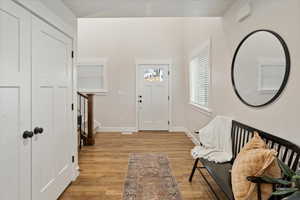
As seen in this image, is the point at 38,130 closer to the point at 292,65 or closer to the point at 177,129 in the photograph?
the point at 292,65

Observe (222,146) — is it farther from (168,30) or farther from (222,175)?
(168,30)

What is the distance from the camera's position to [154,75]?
661 centimetres

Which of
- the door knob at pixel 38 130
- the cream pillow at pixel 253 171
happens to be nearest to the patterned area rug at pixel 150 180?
the cream pillow at pixel 253 171

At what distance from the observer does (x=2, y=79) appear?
4.91ft

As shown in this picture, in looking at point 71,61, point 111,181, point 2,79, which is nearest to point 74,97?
point 71,61

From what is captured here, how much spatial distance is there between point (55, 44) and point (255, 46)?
2.17m

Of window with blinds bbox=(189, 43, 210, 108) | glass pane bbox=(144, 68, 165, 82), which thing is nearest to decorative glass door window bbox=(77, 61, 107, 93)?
glass pane bbox=(144, 68, 165, 82)

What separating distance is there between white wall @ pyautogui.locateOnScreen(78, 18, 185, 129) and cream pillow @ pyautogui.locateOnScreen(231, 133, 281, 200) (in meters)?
4.95

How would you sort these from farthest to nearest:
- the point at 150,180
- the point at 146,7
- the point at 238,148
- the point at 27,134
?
the point at 150,180 < the point at 146,7 < the point at 238,148 < the point at 27,134

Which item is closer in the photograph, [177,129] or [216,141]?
[216,141]

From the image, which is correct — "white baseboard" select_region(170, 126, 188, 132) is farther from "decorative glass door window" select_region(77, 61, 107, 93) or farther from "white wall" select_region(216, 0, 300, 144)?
"white wall" select_region(216, 0, 300, 144)

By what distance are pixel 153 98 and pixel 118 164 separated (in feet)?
10.7

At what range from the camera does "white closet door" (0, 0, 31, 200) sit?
1522 mm

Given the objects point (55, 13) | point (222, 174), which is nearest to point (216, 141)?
point (222, 174)
